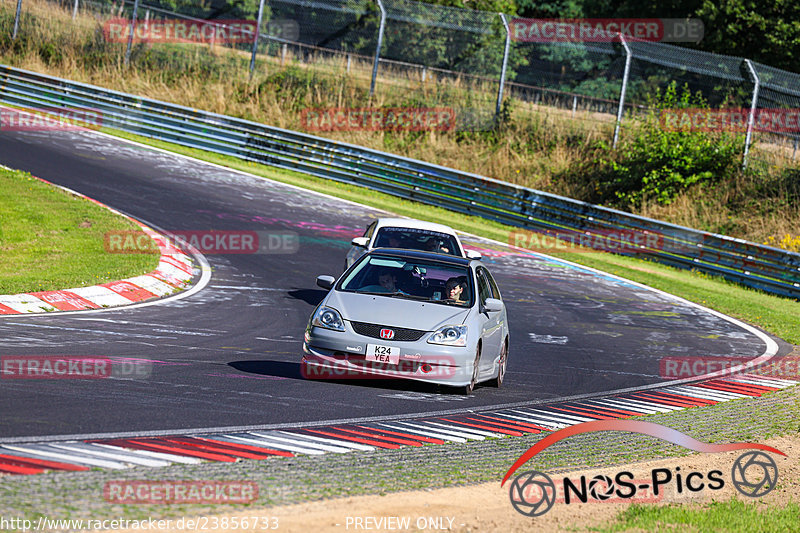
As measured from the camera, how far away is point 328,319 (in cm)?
1006

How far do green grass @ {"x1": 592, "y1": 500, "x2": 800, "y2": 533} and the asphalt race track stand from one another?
3.04 m

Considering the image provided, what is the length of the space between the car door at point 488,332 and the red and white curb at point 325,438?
72 cm

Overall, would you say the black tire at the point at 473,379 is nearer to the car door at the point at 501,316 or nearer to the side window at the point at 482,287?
the side window at the point at 482,287

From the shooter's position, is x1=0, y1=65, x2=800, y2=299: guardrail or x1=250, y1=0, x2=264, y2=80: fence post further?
x1=250, y1=0, x2=264, y2=80: fence post

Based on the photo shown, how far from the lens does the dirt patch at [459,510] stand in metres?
5.51

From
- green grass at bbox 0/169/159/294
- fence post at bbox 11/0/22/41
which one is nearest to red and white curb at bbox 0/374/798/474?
green grass at bbox 0/169/159/294

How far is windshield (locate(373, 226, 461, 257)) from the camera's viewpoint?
15289 mm

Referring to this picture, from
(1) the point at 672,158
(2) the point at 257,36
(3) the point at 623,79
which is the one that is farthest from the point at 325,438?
(2) the point at 257,36

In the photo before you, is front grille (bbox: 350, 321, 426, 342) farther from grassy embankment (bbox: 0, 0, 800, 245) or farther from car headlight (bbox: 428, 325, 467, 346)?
grassy embankment (bbox: 0, 0, 800, 245)

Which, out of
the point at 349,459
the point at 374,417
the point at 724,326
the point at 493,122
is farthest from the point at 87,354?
the point at 493,122

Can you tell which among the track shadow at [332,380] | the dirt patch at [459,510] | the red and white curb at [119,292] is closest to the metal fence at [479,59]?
the red and white curb at [119,292]

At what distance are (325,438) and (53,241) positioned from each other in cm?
1099

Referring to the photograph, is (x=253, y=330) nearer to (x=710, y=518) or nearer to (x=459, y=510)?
(x=459, y=510)

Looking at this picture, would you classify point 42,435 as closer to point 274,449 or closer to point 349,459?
point 274,449
